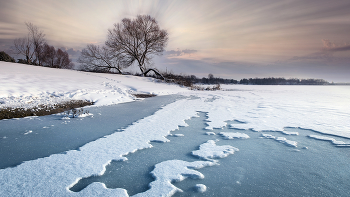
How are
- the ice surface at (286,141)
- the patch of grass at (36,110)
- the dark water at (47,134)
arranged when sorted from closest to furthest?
1. the dark water at (47,134)
2. the ice surface at (286,141)
3. the patch of grass at (36,110)

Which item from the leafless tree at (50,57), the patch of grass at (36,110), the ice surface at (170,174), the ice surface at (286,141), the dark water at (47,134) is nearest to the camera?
the ice surface at (170,174)

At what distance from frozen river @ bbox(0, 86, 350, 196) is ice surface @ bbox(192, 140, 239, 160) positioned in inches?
0.7

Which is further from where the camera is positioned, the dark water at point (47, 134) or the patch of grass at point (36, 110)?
the patch of grass at point (36, 110)

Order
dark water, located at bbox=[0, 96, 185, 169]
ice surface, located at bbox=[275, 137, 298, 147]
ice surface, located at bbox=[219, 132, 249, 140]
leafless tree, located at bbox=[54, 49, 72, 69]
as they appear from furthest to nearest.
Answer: leafless tree, located at bbox=[54, 49, 72, 69] → ice surface, located at bbox=[219, 132, 249, 140] → ice surface, located at bbox=[275, 137, 298, 147] → dark water, located at bbox=[0, 96, 185, 169]

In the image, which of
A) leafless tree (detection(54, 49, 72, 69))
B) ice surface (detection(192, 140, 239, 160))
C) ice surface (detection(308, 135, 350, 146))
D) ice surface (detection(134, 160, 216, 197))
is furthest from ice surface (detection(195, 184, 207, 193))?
leafless tree (detection(54, 49, 72, 69))

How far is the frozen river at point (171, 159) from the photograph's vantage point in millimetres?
1951

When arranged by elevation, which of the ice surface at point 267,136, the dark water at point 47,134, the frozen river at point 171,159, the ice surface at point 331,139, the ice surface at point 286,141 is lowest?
the dark water at point 47,134

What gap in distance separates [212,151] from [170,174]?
3.44 feet

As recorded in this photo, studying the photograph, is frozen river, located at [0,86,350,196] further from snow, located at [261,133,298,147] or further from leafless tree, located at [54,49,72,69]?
leafless tree, located at [54,49,72,69]

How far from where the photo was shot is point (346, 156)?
9.45ft

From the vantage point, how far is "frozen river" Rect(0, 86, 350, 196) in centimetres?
195

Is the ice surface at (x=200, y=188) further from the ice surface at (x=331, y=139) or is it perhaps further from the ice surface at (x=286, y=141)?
the ice surface at (x=331, y=139)

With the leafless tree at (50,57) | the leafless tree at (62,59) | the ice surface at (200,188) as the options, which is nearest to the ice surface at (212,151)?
the ice surface at (200,188)

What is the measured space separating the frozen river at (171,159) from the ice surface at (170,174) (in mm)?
11
